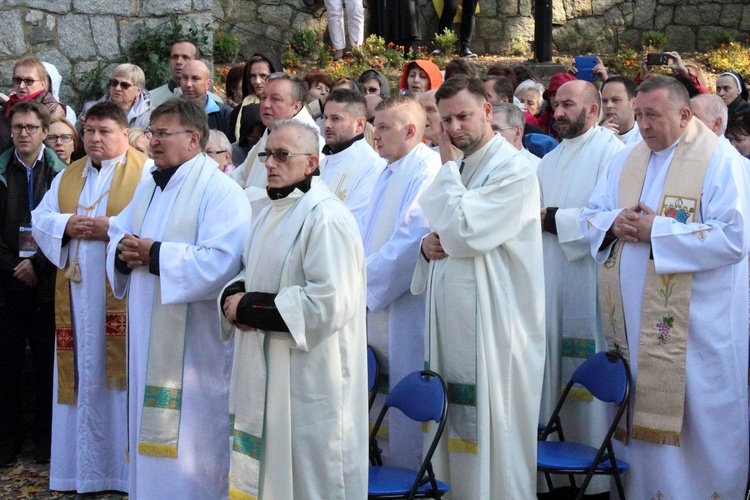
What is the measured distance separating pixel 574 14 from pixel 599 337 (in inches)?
439

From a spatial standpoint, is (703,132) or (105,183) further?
(105,183)

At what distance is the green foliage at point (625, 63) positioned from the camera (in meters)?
14.7

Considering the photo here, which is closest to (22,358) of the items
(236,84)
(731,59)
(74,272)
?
(74,272)

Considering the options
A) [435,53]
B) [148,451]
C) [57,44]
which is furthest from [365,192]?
[435,53]

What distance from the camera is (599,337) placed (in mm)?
6074

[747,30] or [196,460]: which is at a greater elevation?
[747,30]

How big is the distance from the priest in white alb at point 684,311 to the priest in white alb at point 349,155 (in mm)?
1564

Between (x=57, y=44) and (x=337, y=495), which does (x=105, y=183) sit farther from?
(x=57, y=44)

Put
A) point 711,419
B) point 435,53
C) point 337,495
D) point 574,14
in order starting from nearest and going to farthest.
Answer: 1. point 337,495
2. point 711,419
3. point 435,53
4. point 574,14

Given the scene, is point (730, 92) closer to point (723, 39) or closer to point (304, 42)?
point (304, 42)

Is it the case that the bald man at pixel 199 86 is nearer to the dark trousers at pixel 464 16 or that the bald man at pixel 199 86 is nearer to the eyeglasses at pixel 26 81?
the eyeglasses at pixel 26 81

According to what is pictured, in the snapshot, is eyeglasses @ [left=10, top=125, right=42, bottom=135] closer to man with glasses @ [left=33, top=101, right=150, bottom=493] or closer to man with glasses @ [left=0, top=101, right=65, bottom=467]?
man with glasses @ [left=0, top=101, right=65, bottom=467]

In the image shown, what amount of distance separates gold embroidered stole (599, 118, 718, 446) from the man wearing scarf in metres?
1.57

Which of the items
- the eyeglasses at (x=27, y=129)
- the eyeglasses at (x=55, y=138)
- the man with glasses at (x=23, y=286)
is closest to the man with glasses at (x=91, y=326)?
the man with glasses at (x=23, y=286)
